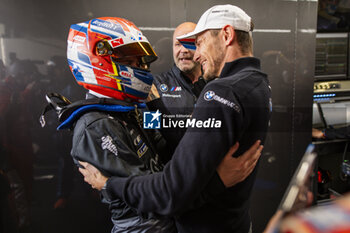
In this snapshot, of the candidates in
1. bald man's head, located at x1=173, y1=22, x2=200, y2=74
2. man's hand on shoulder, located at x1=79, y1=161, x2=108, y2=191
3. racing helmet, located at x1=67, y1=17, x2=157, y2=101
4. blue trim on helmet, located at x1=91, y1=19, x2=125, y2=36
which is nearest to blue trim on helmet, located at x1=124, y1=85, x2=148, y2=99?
racing helmet, located at x1=67, y1=17, x2=157, y2=101

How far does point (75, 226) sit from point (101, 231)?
20cm

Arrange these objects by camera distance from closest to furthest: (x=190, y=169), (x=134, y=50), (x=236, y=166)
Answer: (x=190, y=169) < (x=236, y=166) < (x=134, y=50)

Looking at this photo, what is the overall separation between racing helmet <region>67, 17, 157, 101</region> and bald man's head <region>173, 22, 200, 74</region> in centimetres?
66

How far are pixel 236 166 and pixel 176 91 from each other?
39.5 inches

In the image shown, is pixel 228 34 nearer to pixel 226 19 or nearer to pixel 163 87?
pixel 226 19

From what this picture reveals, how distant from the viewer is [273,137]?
7.89 ft

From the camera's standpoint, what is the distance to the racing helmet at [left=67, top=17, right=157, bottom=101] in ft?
3.97

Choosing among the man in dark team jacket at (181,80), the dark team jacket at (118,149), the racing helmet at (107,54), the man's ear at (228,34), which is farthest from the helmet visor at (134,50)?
the man in dark team jacket at (181,80)

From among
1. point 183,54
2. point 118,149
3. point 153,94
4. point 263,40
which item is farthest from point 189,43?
point 118,149

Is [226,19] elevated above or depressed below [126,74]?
above

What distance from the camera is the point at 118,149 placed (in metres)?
1.07

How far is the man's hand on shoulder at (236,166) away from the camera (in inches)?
39.6

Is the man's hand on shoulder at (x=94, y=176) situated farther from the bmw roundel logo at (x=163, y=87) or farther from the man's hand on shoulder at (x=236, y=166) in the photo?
the bmw roundel logo at (x=163, y=87)

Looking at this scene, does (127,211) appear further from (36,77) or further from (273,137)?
(273,137)
